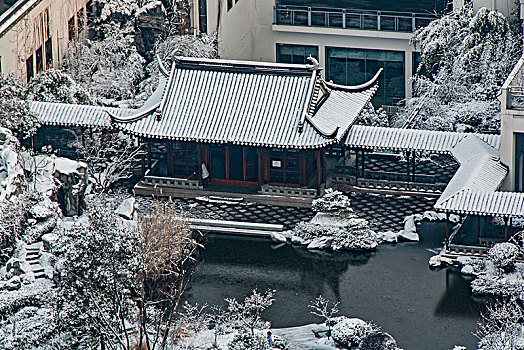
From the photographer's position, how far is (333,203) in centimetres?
6284

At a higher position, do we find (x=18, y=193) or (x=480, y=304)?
(x=18, y=193)

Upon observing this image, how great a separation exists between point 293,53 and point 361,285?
28.1 metres

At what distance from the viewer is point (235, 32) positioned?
82.4 metres

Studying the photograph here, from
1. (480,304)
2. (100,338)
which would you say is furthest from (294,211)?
(100,338)

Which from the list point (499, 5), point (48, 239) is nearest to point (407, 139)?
point (499, 5)

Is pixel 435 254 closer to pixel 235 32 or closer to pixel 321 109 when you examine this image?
pixel 321 109

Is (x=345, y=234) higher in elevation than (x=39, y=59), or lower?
lower

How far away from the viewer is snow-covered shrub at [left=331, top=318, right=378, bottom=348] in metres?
51.5

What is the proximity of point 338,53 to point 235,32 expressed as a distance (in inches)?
280

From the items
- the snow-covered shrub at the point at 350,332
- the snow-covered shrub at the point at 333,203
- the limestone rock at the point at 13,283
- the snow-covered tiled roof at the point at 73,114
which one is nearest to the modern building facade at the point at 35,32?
Result: the snow-covered tiled roof at the point at 73,114

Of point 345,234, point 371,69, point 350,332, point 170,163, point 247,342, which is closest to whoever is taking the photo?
point 247,342

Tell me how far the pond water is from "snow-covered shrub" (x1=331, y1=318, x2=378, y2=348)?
66.5 inches

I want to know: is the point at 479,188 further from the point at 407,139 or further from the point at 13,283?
the point at 13,283

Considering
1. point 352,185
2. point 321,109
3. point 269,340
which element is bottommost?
point 269,340
